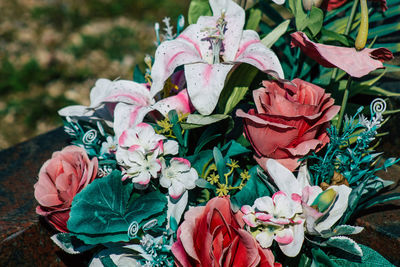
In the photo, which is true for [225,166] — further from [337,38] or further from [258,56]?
[337,38]

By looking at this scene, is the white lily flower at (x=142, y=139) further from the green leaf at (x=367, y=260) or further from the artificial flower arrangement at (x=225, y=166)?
the green leaf at (x=367, y=260)

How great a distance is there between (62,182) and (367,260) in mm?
597

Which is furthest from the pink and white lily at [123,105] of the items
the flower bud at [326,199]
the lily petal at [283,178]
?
the flower bud at [326,199]

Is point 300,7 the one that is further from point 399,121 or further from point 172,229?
point 172,229

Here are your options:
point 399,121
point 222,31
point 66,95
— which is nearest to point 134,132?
point 222,31

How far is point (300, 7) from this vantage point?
0.94m

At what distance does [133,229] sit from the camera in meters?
0.76

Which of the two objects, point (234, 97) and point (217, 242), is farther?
point (234, 97)

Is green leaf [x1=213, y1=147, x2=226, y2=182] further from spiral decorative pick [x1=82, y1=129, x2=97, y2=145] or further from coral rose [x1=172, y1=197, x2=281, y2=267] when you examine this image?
spiral decorative pick [x1=82, y1=129, x2=97, y2=145]

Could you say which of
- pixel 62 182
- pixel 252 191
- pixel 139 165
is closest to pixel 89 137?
pixel 62 182

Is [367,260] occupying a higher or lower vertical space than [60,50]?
higher

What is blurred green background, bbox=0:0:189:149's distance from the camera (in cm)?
219

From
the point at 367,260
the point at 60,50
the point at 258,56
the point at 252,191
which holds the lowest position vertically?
the point at 60,50

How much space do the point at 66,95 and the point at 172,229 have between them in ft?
5.50
